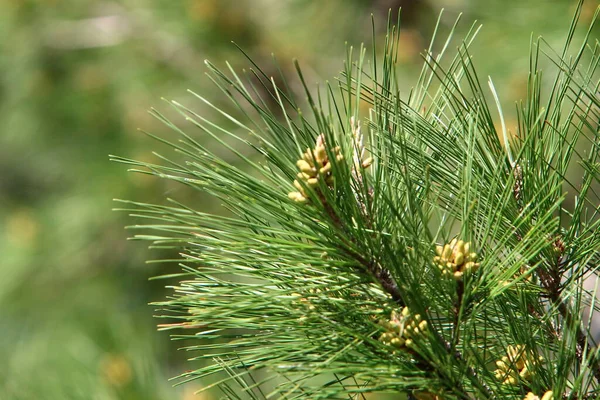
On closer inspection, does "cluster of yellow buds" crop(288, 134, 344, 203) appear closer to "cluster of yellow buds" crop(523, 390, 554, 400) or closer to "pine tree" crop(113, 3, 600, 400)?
"pine tree" crop(113, 3, 600, 400)

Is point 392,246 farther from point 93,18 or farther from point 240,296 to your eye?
point 93,18

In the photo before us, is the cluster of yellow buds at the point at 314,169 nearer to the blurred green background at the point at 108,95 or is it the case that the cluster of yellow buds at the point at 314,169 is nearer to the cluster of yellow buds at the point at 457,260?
the cluster of yellow buds at the point at 457,260

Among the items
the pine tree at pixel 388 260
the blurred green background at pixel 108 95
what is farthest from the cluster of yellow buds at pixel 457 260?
the blurred green background at pixel 108 95

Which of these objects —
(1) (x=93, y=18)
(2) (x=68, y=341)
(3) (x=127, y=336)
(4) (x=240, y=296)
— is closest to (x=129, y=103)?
(1) (x=93, y=18)

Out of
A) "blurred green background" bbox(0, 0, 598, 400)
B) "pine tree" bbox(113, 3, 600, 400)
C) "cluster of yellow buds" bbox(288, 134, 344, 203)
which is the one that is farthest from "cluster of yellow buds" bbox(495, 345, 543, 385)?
"blurred green background" bbox(0, 0, 598, 400)

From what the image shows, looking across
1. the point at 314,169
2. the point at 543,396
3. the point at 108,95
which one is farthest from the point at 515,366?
the point at 108,95

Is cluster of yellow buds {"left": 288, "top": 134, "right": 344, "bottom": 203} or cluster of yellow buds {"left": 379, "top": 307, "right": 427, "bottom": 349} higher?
cluster of yellow buds {"left": 288, "top": 134, "right": 344, "bottom": 203}

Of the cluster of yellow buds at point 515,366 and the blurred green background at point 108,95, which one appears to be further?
the blurred green background at point 108,95
